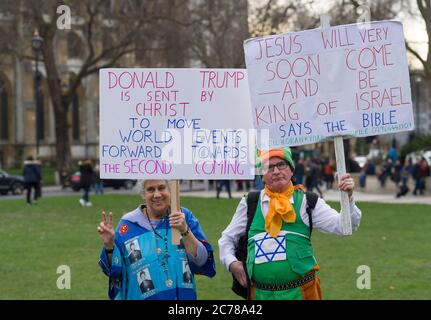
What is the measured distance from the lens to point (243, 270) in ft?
17.0

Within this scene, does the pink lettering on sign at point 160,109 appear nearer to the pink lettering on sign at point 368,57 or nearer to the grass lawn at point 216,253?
the pink lettering on sign at point 368,57

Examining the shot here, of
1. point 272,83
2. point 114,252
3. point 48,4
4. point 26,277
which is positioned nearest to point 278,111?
point 272,83

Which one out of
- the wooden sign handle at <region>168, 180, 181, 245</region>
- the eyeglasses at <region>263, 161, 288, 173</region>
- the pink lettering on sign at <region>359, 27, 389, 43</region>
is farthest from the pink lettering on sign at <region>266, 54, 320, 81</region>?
the wooden sign handle at <region>168, 180, 181, 245</region>

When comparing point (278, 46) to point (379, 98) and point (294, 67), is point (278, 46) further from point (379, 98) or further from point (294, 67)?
point (379, 98)

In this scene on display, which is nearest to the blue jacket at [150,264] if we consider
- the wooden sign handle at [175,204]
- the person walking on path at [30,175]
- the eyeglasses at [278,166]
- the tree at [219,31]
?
the wooden sign handle at [175,204]

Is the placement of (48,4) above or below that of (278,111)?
above

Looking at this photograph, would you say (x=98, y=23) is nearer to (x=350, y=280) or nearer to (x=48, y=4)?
(x=48, y=4)

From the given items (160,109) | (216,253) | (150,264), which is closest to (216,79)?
(160,109)

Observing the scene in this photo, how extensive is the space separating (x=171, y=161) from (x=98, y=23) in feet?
117

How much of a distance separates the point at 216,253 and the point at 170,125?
799 centimetres

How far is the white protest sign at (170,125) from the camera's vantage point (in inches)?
208

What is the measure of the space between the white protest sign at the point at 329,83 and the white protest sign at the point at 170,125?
0.68 feet

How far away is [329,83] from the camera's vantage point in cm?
532
